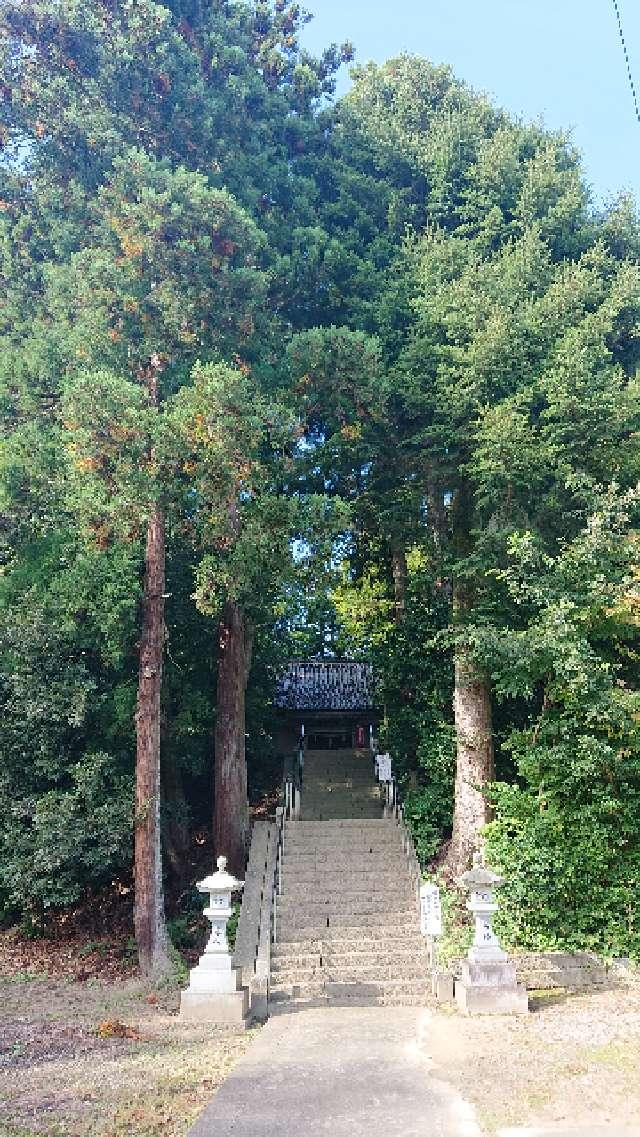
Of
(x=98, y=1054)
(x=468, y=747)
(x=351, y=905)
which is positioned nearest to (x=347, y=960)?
(x=351, y=905)

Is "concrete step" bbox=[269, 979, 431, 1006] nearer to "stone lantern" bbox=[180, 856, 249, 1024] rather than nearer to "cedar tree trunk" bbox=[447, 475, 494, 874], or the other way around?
"stone lantern" bbox=[180, 856, 249, 1024]

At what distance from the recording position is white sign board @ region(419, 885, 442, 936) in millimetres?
8602

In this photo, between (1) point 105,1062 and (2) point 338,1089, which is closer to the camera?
(2) point 338,1089

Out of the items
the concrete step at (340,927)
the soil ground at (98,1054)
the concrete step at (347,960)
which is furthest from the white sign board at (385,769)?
the soil ground at (98,1054)

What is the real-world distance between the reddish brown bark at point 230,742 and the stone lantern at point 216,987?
479 centimetres

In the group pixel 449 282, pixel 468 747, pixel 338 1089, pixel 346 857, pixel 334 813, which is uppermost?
pixel 449 282

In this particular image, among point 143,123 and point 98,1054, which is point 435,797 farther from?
point 143,123

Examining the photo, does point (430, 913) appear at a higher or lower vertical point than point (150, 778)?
lower

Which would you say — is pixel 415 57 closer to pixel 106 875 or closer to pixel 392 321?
pixel 392 321

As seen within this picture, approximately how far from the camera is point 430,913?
28.6 feet

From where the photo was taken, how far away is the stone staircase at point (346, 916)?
30.5 feet

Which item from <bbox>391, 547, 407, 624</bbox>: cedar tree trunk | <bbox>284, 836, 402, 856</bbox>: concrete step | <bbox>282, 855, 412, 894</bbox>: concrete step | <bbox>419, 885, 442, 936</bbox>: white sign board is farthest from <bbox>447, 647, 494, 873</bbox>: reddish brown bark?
<bbox>391, 547, 407, 624</bbox>: cedar tree trunk

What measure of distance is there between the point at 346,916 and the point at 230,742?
11.2ft

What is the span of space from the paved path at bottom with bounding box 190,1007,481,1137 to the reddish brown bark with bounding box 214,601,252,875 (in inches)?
205
